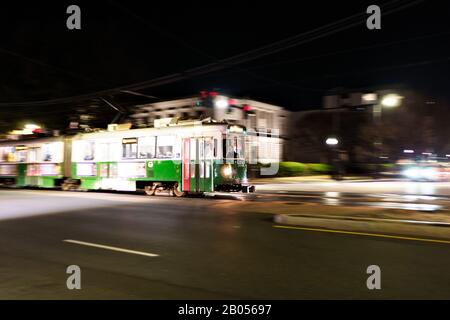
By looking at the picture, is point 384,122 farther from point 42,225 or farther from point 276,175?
point 42,225

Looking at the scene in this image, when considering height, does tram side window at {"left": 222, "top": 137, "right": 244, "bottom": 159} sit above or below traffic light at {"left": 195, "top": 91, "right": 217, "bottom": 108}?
below

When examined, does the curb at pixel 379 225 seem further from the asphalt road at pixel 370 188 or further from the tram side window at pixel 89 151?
the tram side window at pixel 89 151

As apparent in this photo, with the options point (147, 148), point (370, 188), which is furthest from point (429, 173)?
point (147, 148)

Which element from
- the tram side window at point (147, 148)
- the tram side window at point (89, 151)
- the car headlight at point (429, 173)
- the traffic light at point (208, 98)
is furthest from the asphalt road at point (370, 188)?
the tram side window at point (89, 151)

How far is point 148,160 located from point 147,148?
0.59m

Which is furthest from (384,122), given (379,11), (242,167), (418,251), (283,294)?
(283,294)

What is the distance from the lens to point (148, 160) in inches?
822

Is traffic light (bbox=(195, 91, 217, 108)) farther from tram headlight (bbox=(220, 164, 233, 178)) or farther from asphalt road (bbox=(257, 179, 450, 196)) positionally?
asphalt road (bbox=(257, 179, 450, 196))

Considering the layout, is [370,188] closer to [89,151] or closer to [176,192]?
[176,192]

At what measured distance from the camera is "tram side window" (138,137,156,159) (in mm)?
20812

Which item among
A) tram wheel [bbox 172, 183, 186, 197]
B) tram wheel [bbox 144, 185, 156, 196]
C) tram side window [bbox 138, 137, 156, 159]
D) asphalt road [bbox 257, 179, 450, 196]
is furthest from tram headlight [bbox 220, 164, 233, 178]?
asphalt road [bbox 257, 179, 450, 196]

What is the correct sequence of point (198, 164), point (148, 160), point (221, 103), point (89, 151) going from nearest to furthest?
1. point (221, 103)
2. point (198, 164)
3. point (148, 160)
4. point (89, 151)

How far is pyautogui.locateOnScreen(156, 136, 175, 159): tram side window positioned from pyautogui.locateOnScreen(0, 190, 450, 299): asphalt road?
7.87 meters

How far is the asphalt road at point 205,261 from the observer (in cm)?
581
